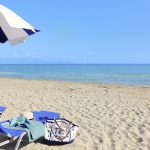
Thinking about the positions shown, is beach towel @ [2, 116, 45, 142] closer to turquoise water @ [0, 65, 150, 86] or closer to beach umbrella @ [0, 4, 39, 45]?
beach umbrella @ [0, 4, 39, 45]

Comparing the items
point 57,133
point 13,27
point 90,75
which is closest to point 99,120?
point 57,133

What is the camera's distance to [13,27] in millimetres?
4445

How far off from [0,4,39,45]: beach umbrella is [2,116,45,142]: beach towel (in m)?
1.30

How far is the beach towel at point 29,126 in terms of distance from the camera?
523 cm

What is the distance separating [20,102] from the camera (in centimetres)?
1027

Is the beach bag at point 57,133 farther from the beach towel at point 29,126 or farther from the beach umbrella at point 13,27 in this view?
the beach umbrella at point 13,27

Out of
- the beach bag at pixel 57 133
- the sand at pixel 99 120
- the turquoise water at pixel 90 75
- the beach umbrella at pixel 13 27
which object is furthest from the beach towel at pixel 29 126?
the turquoise water at pixel 90 75

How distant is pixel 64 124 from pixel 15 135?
1.07 metres

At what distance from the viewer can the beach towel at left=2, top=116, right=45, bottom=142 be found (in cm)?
523

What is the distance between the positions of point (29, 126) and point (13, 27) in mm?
1620

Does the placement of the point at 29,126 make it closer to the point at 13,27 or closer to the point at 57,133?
the point at 57,133

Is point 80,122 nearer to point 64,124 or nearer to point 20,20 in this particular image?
point 64,124

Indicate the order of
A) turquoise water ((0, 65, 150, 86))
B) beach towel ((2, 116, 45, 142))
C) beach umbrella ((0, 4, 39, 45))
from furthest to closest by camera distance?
turquoise water ((0, 65, 150, 86)) < beach towel ((2, 116, 45, 142)) < beach umbrella ((0, 4, 39, 45))

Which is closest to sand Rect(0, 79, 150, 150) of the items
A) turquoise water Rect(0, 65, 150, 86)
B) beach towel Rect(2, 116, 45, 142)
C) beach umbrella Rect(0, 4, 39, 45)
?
beach towel Rect(2, 116, 45, 142)
